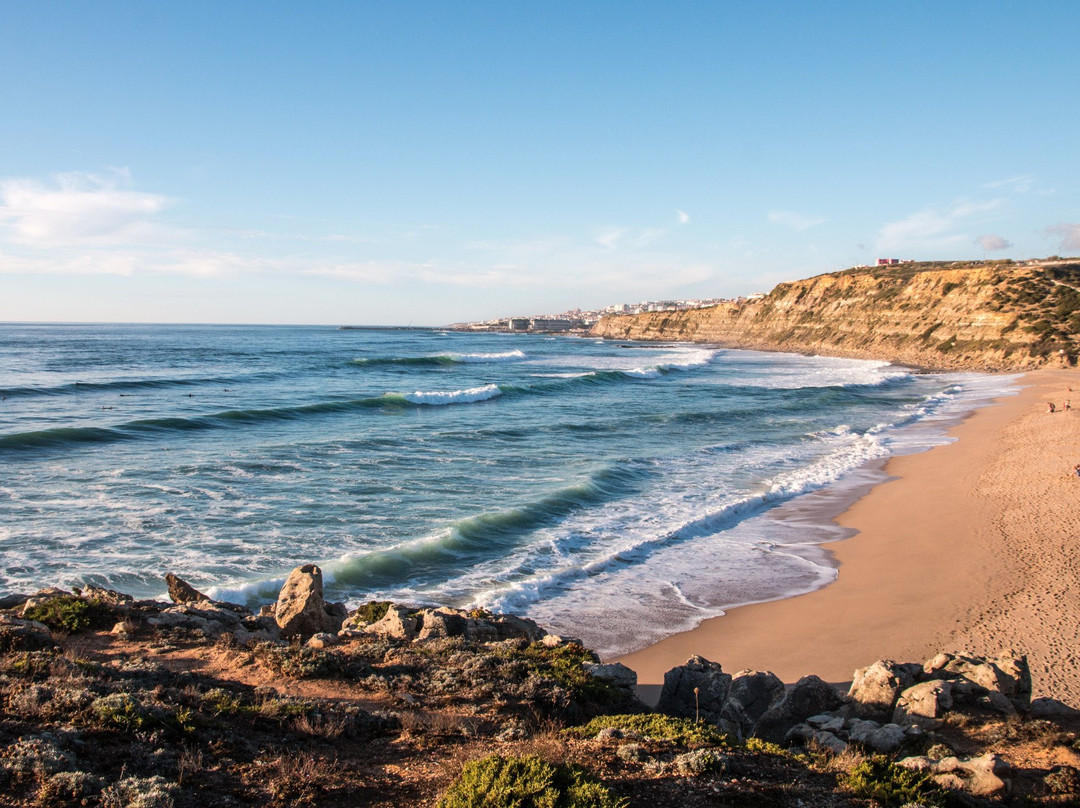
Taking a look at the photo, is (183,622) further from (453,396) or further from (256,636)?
(453,396)

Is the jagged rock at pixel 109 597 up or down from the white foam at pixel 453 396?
down

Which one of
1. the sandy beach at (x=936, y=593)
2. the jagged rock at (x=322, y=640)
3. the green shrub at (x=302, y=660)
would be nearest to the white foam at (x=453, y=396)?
the sandy beach at (x=936, y=593)

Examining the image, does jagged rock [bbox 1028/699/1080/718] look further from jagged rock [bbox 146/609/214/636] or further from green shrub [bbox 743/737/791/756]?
jagged rock [bbox 146/609/214/636]

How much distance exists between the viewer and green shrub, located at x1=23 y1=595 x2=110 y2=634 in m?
7.18

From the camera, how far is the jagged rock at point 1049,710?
5918 mm

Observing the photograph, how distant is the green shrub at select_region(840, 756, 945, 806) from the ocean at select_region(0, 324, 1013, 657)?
479cm

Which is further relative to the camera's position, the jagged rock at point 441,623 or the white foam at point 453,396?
the white foam at point 453,396

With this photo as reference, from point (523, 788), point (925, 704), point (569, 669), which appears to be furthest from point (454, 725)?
point (925, 704)

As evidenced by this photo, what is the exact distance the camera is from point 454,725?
538cm

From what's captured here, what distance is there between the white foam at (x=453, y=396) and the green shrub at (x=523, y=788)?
32.3 meters

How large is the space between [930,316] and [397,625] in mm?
71441

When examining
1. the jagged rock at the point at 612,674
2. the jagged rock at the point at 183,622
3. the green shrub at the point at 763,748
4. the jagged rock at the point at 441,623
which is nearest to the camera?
the green shrub at the point at 763,748

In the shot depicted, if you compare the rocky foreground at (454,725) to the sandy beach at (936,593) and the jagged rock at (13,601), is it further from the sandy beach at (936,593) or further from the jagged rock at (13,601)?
the sandy beach at (936,593)

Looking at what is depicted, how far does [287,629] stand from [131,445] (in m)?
17.5
